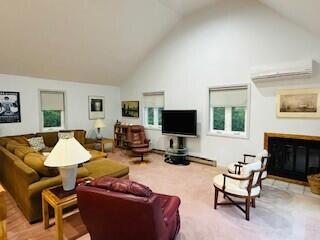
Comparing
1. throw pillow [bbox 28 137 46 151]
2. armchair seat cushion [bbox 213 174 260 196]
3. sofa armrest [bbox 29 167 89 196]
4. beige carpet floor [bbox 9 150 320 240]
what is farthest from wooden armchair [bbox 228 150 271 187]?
throw pillow [bbox 28 137 46 151]

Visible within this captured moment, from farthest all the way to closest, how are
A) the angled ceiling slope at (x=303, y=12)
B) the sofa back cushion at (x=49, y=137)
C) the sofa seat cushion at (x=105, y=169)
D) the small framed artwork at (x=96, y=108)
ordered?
the small framed artwork at (x=96, y=108)
the sofa back cushion at (x=49, y=137)
the sofa seat cushion at (x=105, y=169)
the angled ceiling slope at (x=303, y=12)

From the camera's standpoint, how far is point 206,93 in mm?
5215

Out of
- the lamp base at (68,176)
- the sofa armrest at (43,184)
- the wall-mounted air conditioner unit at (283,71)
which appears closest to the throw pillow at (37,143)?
the sofa armrest at (43,184)

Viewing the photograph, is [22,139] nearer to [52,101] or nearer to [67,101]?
[52,101]

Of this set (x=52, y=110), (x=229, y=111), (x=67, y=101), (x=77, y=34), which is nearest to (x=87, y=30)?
(x=77, y=34)

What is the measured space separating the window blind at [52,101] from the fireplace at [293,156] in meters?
5.88

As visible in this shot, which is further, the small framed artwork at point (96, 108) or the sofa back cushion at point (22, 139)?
the small framed artwork at point (96, 108)

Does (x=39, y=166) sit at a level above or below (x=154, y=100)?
below

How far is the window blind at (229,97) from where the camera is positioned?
15.3 feet

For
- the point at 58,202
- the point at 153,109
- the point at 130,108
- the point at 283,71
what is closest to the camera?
the point at 58,202

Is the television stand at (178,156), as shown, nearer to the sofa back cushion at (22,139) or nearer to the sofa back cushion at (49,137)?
the sofa back cushion at (49,137)

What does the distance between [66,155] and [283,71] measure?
406 centimetres

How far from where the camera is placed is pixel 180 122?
5527mm

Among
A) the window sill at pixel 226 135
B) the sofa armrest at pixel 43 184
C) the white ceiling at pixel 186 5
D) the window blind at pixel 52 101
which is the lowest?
the sofa armrest at pixel 43 184
